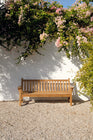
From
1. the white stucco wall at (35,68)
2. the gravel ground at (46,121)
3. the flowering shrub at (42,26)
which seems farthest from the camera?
the white stucco wall at (35,68)

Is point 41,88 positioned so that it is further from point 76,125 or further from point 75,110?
point 76,125

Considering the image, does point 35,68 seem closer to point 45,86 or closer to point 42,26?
point 45,86

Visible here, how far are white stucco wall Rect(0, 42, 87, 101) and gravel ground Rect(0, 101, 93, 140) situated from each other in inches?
23.8

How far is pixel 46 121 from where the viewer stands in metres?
3.74

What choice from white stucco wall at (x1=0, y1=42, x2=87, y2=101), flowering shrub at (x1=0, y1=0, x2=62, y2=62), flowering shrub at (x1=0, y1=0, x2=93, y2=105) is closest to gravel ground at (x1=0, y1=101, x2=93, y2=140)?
white stucco wall at (x1=0, y1=42, x2=87, y2=101)

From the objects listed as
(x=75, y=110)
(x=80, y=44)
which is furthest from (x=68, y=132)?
(x=80, y=44)

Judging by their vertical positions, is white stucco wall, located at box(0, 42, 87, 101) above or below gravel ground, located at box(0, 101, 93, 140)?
above

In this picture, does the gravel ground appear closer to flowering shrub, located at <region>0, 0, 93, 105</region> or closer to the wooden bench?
the wooden bench

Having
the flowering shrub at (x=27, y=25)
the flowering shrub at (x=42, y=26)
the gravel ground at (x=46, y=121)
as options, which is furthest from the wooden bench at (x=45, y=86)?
the flowering shrub at (x=27, y=25)

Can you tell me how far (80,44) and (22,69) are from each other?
7.20ft

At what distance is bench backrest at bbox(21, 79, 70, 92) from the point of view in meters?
5.41

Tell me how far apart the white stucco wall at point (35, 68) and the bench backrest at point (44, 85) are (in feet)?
0.59

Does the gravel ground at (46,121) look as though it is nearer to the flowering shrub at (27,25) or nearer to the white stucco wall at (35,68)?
the white stucco wall at (35,68)

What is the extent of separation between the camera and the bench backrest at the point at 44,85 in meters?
5.41
